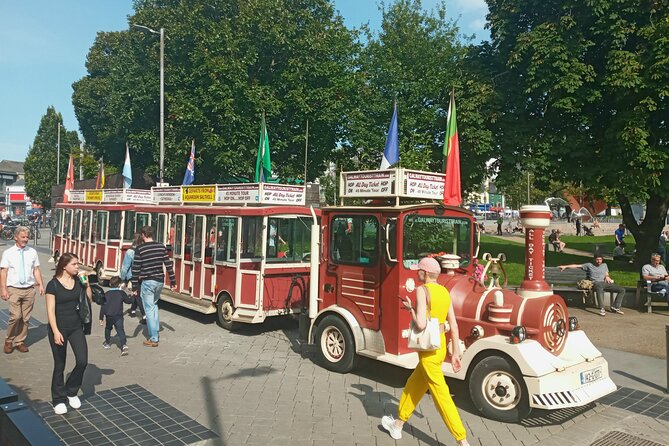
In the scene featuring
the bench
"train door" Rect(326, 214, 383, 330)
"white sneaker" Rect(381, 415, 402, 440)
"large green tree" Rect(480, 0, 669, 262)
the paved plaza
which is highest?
"large green tree" Rect(480, 0, 669, 262)

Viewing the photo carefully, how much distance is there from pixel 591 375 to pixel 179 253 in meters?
8.74

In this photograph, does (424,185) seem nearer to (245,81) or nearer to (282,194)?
(282,194)

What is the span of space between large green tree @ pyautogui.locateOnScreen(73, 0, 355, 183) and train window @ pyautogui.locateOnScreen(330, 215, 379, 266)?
50.0 ft

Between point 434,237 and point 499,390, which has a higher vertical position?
point 434,237

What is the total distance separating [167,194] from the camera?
534 inches

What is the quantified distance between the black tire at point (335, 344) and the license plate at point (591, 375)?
2.82m

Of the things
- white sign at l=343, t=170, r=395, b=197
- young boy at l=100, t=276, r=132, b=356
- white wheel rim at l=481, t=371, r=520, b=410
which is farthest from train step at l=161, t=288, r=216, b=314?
white wheel rim at l=481, t=371, r=520, b=410

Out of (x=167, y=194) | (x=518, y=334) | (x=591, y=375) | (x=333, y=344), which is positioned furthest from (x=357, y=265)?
(x=167, y=194)

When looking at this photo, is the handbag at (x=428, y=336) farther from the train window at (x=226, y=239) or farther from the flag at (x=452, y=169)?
the train window at (x=226, y=239)

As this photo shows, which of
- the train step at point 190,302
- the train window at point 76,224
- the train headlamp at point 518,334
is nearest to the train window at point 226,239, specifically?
the train step at point 190,302

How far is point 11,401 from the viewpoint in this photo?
375 centimetres

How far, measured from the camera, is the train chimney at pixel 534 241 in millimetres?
6301

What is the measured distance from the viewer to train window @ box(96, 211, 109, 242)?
603 inches

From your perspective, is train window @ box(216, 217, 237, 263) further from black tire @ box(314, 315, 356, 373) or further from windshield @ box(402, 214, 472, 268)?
windshield @ box(402, 214, 472, 268)
